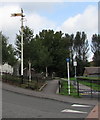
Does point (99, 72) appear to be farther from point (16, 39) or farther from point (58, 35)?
point (16, 39)

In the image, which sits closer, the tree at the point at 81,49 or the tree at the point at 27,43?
the tree at the point at 27,43

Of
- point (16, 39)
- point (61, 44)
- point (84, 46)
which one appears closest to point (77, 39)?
point (84, 46)

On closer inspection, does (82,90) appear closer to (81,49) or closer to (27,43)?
(27,43)

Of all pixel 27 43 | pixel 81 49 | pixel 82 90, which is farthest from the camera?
pixel 81 49

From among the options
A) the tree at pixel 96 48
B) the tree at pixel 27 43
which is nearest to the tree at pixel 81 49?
the tree at pixel 96 48

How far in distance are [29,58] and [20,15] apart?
585 centimetres

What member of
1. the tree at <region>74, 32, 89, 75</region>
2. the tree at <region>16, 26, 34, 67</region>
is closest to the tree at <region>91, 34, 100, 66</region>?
the tree at <region>74, 32, 89, 75</region>

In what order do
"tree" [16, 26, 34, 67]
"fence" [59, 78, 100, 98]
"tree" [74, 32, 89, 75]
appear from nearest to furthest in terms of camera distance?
"fence" [59, 78, 100, 98], "tree" [16, 26, 34, 67], "tree" [74, 32, 89, 75]

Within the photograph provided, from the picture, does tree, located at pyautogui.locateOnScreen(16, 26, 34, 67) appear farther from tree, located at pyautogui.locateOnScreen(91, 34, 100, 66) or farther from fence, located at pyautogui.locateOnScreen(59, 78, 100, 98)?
tree, located at pyautogui.locateOnScreen(91, 34, 100, 66)

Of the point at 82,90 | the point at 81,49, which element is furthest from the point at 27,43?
the point at 81,49

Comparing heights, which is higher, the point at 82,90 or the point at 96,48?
the point at 96,48

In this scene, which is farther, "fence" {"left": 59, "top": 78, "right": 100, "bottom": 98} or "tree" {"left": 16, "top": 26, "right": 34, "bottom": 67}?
"tree" {"left": 16, "top": 26, "right": 34, "bottom": 67}

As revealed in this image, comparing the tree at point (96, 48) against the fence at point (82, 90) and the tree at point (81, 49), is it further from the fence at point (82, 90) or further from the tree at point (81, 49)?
the fence at point (82, 90)

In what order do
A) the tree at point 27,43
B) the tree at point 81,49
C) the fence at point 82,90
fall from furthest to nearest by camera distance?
the tree at point 81,49
the tree at point 27,43
the fence at point 82,90
